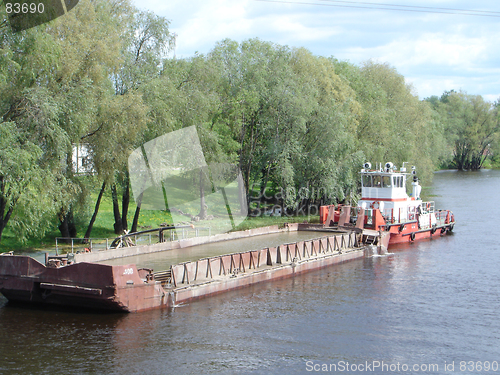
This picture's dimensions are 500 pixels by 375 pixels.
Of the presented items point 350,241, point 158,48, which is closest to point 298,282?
point 350,241

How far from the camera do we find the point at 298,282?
23.9m

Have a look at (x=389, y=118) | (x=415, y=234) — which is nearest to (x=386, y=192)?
(x=415, y=234)

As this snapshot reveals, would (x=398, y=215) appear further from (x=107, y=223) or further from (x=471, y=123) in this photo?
(x=471, y=123)

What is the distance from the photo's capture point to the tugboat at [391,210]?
1430 inches

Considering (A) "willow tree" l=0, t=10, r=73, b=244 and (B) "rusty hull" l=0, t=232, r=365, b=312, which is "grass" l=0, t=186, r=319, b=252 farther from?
(B) "rusty hull" l=0, t=232, r=365, b=312

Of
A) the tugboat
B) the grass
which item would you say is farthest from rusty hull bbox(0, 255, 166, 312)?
the tugboat

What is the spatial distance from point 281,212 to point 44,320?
30.3m

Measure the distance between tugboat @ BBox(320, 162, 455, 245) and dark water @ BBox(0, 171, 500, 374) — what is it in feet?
37.6

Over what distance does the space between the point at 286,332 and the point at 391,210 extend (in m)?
22.2

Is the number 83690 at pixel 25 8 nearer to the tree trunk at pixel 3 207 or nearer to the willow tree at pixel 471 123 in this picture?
the tree trunk at pixel 3 207

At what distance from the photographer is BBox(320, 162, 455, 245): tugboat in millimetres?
36312

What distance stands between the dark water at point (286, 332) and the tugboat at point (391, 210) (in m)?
11.5

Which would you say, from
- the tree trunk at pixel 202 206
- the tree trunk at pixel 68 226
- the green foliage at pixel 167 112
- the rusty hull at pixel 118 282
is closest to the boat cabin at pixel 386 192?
the green foliage at pixel 167 112

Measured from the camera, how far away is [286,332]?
55.4ft
